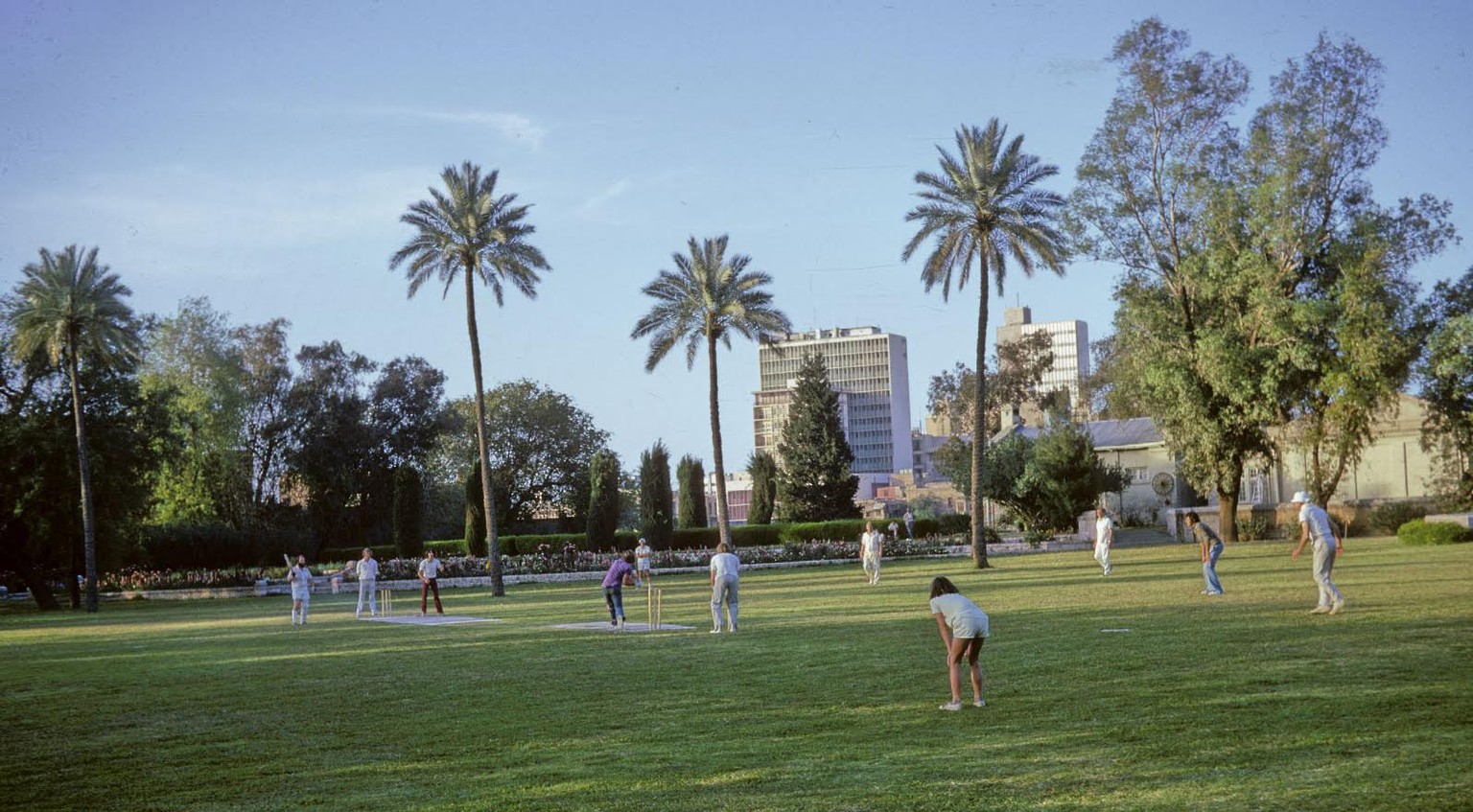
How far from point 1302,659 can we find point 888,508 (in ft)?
508

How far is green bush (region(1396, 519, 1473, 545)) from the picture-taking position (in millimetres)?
42844

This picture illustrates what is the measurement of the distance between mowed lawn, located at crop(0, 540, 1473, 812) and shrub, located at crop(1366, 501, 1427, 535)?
33.2 meters

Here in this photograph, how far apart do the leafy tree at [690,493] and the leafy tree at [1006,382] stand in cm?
3669

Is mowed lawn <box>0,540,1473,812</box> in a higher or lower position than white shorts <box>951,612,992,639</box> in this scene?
lower

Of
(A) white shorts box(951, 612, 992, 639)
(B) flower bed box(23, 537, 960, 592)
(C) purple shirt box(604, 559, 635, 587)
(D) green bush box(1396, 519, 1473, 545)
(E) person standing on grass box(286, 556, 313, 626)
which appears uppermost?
(A) white shorts box(951, 612, 992, 639)

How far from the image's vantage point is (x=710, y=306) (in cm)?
5266

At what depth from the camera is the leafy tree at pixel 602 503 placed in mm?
59906

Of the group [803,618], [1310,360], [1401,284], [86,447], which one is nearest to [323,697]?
[803,618]

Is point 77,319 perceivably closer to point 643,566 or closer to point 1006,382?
point 643,566

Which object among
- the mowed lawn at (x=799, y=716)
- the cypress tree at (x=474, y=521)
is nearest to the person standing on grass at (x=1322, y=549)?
the mowed lawn at (x=799, y=716)

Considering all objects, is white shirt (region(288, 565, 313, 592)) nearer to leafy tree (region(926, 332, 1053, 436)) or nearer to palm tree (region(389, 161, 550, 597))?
palm tree (region(389, 161, 550, 597))

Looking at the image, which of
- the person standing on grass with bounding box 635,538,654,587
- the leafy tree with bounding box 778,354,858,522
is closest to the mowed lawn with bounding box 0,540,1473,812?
the person standing on grass with bounding box 635,538,654,587

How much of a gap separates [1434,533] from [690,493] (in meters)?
37.3

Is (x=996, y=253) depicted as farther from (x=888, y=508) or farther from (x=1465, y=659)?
(x=888, y=508)
